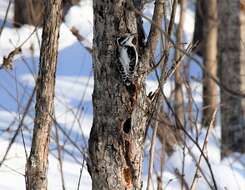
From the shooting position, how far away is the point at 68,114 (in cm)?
702

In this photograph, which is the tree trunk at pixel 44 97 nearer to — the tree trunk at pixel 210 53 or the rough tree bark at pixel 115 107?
the rough tree bark at pixel 115 107

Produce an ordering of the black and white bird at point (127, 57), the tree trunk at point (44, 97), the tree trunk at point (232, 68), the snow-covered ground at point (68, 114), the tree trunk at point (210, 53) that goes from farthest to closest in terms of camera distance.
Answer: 1. the tree trunk at point (210, 53)
2. the tree trunk at point (232, 68)
3. the snow-covered ground at point (68, 114)
4. the tree trunk at point (44, 97)
5. the black and white bird at point (127, 57)

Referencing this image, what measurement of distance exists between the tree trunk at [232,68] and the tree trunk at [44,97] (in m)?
3.59

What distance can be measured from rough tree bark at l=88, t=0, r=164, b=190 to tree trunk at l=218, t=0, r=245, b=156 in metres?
4.08

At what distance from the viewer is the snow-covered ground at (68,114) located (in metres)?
4.74

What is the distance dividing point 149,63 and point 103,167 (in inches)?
14.8

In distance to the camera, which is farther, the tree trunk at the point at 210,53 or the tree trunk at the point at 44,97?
the tree trunk at the point at 210,53

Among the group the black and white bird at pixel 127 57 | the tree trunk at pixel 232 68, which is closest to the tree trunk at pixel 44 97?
the black and white bird at pixel 127 57

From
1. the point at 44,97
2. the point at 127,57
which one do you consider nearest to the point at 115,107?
the point at 127,57

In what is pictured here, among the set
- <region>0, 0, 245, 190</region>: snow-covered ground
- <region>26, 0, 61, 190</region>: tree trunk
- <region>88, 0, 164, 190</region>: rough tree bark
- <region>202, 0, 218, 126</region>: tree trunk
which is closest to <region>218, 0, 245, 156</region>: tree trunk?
<region>0, 0, 245, 190</region>: snow-covered ground

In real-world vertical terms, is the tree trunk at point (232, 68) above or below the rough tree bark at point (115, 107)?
above

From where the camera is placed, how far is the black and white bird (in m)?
2.22

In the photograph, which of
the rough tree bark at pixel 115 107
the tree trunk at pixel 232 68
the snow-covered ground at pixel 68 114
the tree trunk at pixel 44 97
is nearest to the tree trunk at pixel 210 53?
the snow-covered ground at pixel 68 114

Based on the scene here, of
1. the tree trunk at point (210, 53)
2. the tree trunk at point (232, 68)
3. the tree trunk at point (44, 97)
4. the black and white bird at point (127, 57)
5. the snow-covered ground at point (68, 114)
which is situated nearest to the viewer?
the black and white bird at point (127, 57)
